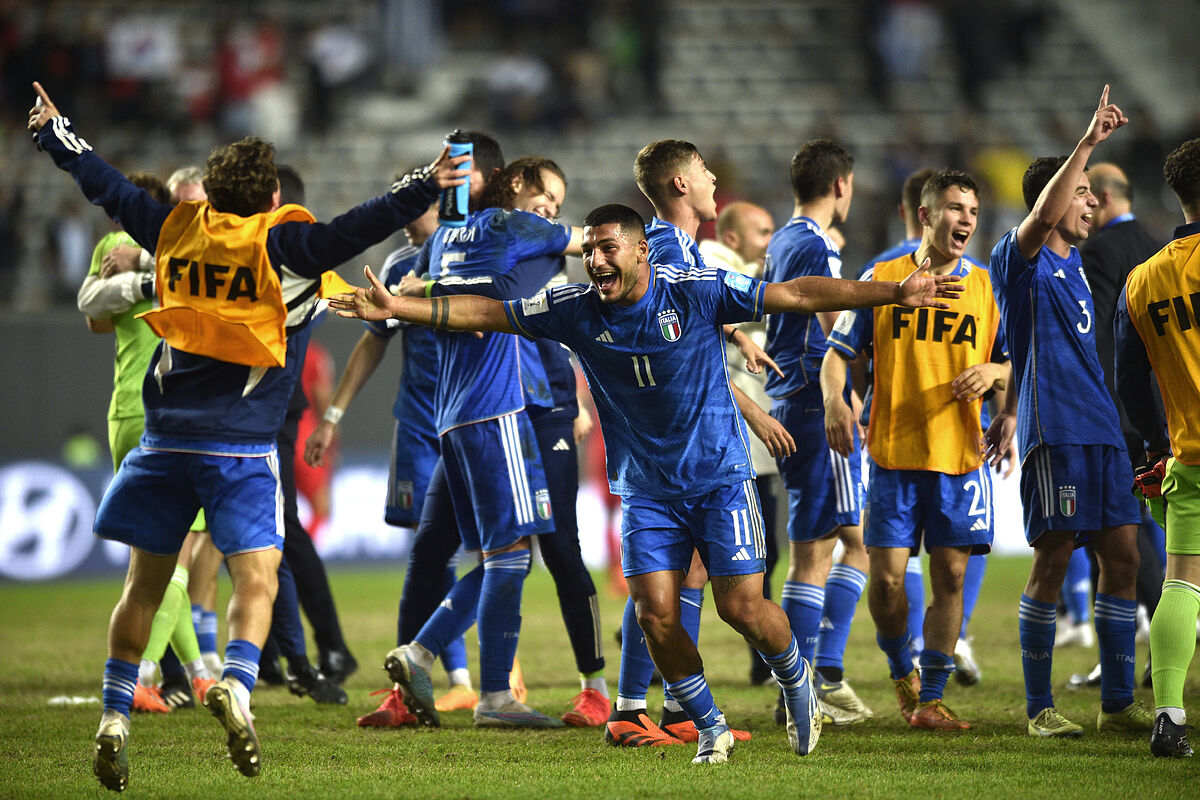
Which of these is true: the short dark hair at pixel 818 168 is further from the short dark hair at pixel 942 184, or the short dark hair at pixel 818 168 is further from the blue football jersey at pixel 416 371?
the blue football jersey at pixel 416 371

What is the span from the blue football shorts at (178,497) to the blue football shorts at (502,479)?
1320mm

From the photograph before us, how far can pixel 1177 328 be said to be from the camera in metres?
5.05

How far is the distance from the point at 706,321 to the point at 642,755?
1730 millimetres

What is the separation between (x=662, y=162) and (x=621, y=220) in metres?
0.68

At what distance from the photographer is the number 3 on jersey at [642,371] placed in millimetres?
4965

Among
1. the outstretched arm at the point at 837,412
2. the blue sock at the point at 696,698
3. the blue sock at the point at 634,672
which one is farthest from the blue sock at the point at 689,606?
the outstretched arm at the point at 837,412

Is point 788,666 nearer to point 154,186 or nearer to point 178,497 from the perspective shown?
point 178,497

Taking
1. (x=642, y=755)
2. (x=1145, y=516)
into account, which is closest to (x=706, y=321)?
(x=642, y=755)

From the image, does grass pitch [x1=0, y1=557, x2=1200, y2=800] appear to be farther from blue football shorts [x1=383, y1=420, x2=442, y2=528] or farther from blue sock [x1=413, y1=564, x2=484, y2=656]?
blue football shorts [x1=383, y1=420, x2=442, y2=528]

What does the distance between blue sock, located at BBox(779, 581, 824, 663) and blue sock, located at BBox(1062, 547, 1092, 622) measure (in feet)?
10.2

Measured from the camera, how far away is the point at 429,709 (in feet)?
19.8

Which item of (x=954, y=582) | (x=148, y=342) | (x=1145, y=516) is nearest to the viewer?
(x=954, y=582)

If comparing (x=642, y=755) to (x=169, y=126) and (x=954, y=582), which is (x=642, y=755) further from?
(x=169, y=126)

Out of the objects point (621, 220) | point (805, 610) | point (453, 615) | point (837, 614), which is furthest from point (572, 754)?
point (621, 220)
